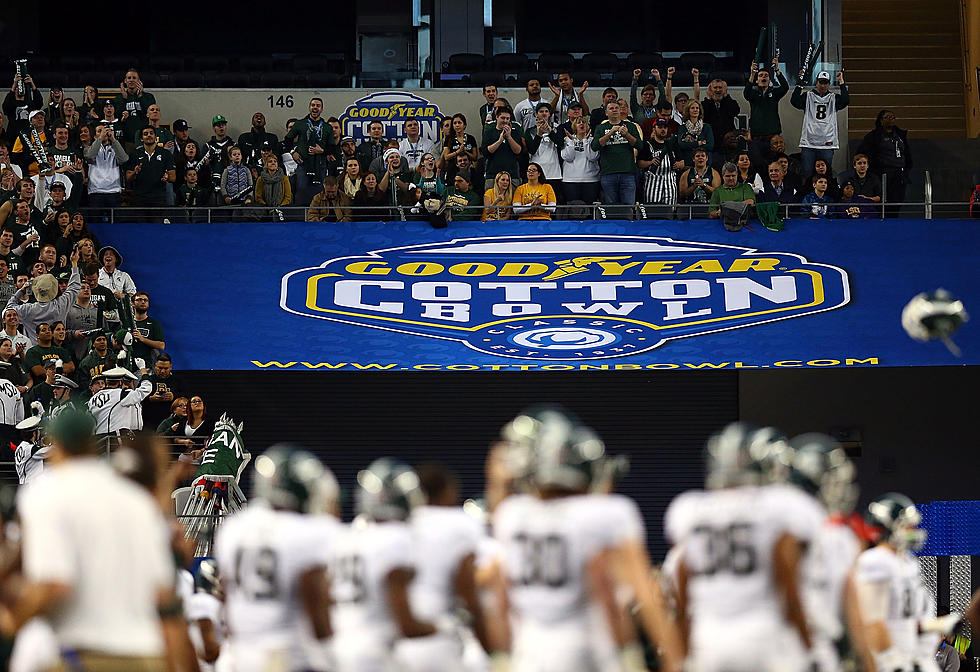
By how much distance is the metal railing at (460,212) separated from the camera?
1820 centimetres

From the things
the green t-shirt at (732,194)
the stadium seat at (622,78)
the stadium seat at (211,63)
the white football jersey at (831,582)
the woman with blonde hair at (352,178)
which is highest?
the stadium seat at (211,63)

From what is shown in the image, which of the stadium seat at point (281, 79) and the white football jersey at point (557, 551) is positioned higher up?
the stadium seat at point (281, 79)

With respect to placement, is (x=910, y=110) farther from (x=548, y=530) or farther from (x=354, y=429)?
(x=548, y=530)

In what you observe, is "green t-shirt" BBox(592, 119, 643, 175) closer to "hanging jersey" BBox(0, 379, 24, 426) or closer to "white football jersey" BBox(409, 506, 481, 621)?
"hanging jersey" BBox(0, 379, 24, 426)

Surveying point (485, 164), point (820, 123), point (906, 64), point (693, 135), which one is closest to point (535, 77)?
point (485, 164)

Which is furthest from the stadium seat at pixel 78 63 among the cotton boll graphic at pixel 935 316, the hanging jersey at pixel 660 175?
the cotton boll graphic at pixel 935 316

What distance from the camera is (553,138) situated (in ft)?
61.9

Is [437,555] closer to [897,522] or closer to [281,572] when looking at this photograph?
[281,572]

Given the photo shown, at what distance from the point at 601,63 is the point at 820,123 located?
5.57 meters

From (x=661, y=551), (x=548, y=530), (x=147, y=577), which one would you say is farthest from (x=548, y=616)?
(x=661, y=551)

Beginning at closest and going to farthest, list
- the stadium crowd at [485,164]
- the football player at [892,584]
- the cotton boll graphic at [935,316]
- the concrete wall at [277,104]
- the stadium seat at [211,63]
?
1. the football player at [892,584]
2. the cotton boll graphic at [935,316]
3. the stadium crowd at [485,164]
4. the concrete wall at [277,104]
5. the stadium seat at [211,63]

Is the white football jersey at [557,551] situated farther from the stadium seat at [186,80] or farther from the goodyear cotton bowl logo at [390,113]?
the stadium seat at [186,80]

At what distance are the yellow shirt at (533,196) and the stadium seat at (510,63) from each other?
597cm

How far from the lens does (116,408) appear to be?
16094 millimetres
